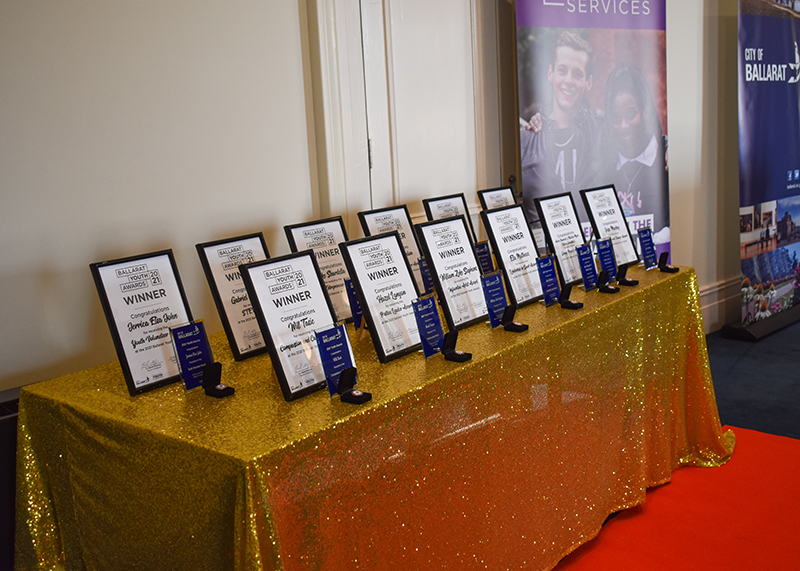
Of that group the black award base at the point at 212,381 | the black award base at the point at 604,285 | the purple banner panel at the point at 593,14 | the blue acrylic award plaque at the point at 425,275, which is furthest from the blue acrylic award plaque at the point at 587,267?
the purple banner panel at the point at 593,14

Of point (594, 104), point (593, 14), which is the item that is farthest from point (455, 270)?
point (593, 14)

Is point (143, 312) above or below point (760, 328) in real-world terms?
above

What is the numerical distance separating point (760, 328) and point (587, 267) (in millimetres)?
2783

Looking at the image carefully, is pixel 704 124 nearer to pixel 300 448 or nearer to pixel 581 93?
pixel 581 93

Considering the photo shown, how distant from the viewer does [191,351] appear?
4.83ft

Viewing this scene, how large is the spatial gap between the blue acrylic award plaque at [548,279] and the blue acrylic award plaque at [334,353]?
823 mm

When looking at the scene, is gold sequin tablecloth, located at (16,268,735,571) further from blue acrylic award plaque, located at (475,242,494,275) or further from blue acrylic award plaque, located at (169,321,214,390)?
blue acrylic award plaque, located at (475,242,494,275)

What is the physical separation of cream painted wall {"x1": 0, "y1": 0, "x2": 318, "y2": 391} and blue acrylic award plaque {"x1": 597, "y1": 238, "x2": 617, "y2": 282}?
1.10 meters

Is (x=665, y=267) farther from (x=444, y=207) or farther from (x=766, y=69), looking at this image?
(x=766, y=69)

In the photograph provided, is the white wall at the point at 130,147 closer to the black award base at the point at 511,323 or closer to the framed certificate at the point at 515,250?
the framed certificate at the point at 515,250

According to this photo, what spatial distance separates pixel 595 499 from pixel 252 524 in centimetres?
129

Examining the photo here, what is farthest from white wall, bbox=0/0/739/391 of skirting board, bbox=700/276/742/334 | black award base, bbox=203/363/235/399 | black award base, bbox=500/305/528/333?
skirting board, bbox=700/276/742/334

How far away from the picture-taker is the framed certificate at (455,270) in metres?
1.77

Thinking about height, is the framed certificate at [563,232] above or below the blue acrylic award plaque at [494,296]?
above
